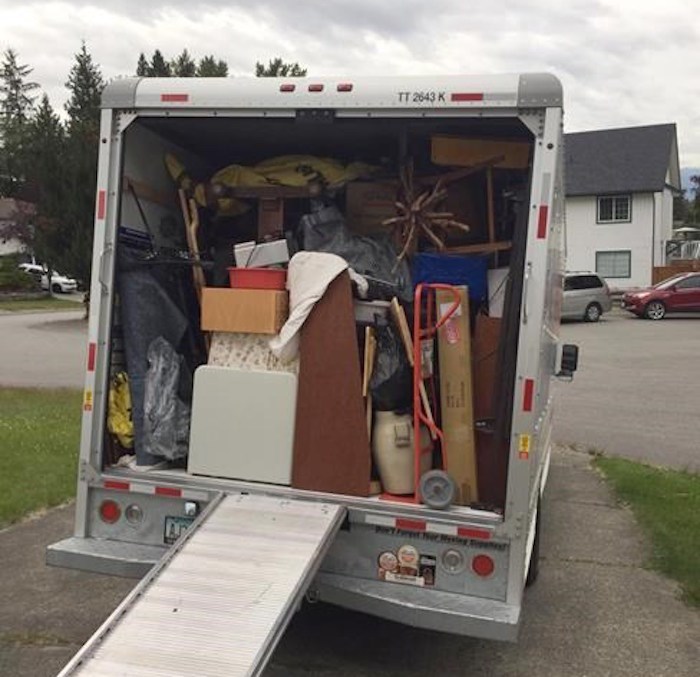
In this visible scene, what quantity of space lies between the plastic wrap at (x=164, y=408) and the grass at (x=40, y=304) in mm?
33555

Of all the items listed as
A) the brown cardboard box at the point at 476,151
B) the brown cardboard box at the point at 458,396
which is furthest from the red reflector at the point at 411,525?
the brown cardboard box at the point at 476,151

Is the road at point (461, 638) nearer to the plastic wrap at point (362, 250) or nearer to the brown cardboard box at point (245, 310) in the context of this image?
the brown cardboard box at point (245, 310)

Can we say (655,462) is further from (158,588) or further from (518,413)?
(158,588)

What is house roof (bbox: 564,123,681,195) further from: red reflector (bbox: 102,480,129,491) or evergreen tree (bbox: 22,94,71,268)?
red reflector (bbox: 102,480,129,491)

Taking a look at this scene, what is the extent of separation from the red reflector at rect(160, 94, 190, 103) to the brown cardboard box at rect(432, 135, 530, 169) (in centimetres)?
133

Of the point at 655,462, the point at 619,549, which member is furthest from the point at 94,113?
the point at 619,549

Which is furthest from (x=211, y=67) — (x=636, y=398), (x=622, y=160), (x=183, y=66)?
(x=636, y=398)

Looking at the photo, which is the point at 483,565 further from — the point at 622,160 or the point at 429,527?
the point at 622,160

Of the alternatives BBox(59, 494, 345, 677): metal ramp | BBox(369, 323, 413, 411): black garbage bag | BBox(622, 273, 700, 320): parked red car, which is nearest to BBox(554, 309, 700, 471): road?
BBox(622, 273, 700, 320): parked red car

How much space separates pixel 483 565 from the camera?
3.82 m

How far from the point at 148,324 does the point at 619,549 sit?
11.9 ft

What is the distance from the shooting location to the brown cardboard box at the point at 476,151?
4.58 m

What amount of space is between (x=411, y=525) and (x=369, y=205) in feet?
6.58

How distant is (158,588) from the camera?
141 inches
